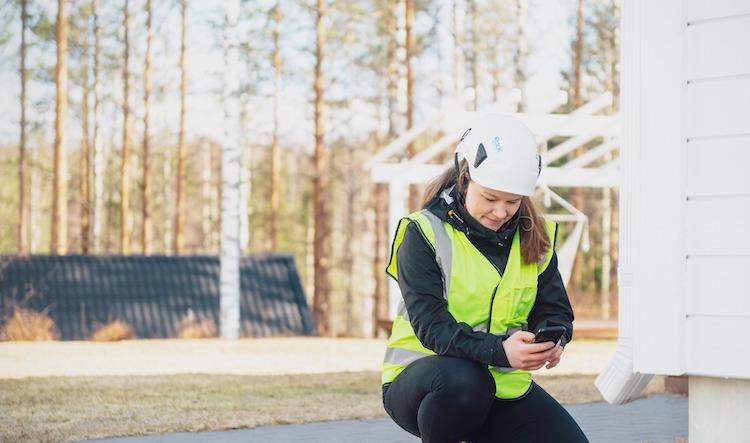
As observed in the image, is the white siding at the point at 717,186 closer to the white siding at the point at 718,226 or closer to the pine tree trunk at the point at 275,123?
the white siding at the point at 718,226

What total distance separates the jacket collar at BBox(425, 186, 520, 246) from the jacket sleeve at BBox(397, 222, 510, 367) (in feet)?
0.38

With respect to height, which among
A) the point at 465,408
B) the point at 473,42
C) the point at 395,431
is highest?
the point at 473,42

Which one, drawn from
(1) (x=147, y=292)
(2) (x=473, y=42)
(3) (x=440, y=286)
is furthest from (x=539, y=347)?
(2) (x=473, y=42)

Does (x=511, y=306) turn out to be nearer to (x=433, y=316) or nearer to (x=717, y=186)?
(x=433, y=316)

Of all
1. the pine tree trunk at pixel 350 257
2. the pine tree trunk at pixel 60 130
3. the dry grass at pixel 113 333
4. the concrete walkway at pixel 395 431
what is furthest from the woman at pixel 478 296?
the pine tree trunk at pixel 350 257

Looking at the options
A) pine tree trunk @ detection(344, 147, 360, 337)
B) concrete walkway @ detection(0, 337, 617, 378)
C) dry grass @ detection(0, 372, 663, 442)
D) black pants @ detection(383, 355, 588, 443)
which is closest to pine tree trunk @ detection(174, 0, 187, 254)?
pine tree trunk @ detection(344, 147, 360, 337)

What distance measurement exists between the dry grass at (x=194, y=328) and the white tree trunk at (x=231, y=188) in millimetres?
535

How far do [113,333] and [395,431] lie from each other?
10.3 metres

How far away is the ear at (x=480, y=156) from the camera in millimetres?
3885

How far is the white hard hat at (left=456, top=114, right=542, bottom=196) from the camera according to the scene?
3844 mm

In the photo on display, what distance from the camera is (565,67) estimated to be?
1310 inches

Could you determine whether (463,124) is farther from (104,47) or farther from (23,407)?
(104,47)

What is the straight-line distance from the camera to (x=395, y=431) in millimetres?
6641

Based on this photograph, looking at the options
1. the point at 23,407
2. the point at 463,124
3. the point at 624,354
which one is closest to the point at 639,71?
the point at 624,354
